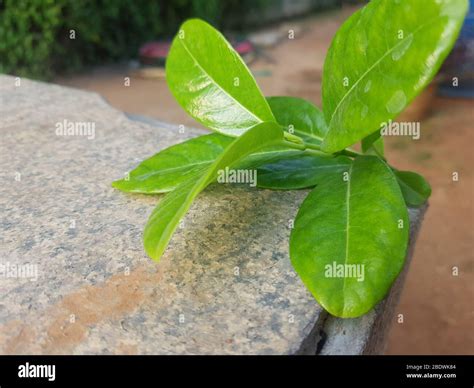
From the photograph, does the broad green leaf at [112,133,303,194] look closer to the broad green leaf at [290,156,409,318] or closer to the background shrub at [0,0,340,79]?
the broad green leaf at [290,156,409,318]

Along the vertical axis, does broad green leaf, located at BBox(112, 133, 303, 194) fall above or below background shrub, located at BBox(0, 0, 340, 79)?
above

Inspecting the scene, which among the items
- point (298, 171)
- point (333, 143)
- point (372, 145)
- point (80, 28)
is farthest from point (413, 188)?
point (80, 28)

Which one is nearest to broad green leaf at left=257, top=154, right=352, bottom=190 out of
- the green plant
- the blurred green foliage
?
the green plant

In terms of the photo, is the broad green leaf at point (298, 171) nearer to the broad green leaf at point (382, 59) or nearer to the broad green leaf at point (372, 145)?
the broad green leaf at point (372, 145)

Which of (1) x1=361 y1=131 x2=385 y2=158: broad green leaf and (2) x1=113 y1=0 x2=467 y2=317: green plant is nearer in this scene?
(2) x1=113 y1=0 x2=467 y2=317: green plant
